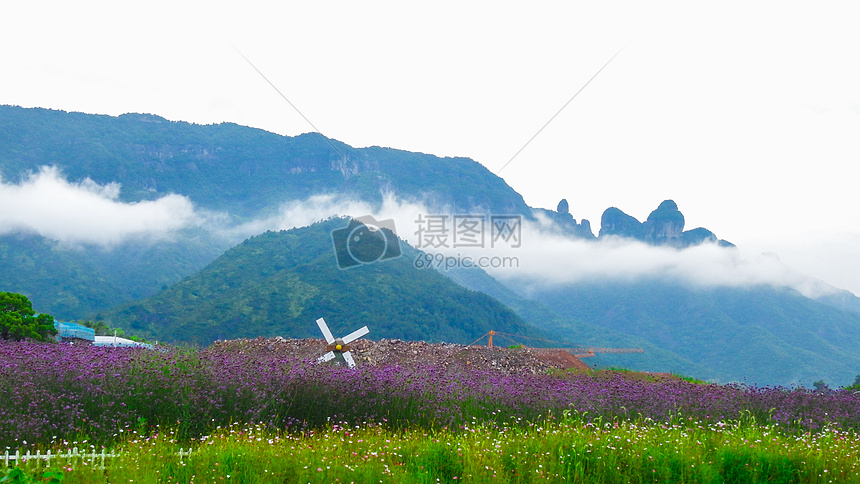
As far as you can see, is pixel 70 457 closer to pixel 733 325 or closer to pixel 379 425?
pixel 379 425

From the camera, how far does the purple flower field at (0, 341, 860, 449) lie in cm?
909

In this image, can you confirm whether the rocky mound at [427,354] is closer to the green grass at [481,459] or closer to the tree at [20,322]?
the tree at [20,322]

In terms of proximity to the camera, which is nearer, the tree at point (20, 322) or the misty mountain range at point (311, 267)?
the tree at point (20, 322)

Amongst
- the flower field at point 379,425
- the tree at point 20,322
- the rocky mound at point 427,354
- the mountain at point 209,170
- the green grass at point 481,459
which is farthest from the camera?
the mountain at point 209,170

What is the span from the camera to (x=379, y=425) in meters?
9.92

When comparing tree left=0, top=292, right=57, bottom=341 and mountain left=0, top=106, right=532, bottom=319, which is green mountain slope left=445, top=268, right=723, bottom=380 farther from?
tree left=0, top=292, right=57, bottom=341

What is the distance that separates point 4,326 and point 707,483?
76.3 ft

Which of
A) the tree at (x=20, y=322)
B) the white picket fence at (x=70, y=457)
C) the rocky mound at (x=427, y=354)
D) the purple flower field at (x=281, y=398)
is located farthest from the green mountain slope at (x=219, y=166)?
the white picket fence at (x=70, y=457)

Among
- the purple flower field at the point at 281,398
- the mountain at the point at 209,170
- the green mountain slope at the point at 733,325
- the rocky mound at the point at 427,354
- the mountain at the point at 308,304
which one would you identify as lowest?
the green mountain slope at the point at 733,325

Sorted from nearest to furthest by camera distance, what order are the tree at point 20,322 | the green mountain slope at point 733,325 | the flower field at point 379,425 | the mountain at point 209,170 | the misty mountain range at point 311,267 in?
the flower field at point 379,425 → the tree at point 20,322 → the misty mountain range at point 311,267 → the green mountain slope at point 733,325 → the mountain at point 209,170

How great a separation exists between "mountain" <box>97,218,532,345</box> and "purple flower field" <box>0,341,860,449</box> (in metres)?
48.5

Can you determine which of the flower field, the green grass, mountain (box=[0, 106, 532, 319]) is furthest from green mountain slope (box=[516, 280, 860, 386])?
the green grass

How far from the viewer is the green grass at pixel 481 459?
23.8 ft

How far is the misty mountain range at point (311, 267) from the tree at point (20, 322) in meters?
32.4
